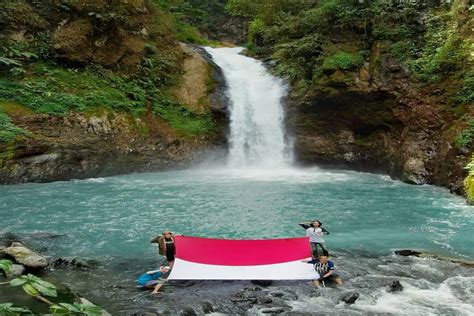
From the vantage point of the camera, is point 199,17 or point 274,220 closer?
point 274,220

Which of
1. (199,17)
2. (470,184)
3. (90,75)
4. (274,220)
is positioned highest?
(199,17)

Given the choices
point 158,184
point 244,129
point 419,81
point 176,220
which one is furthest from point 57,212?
point 419,81

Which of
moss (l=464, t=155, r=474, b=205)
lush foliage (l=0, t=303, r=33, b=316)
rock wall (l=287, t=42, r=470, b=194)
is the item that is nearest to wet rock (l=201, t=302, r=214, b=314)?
lush foliage (l=0, t=303, r=33, b=316)

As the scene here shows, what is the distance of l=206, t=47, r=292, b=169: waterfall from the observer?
24.5m

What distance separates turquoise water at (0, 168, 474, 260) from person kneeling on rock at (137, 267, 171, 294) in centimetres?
175

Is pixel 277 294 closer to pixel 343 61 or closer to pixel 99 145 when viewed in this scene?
pixel 99 145

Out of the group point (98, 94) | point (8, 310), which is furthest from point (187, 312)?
point (98, 94)

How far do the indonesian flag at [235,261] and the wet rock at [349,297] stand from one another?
826 mm

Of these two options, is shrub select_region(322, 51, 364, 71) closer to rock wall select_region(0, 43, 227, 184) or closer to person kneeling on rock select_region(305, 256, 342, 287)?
rock wall select_region(0, 43, 227, 184)

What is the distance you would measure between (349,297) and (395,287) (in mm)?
982

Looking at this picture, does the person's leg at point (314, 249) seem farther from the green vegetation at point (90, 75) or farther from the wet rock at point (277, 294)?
the green vegetation at point (90, 75)

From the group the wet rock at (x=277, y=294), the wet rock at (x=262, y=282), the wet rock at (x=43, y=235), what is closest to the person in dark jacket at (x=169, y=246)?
the wet rock at (x=262, y=282)

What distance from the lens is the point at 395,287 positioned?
7734 millimetres

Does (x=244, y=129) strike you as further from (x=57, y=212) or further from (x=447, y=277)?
(x=447, y=277)
